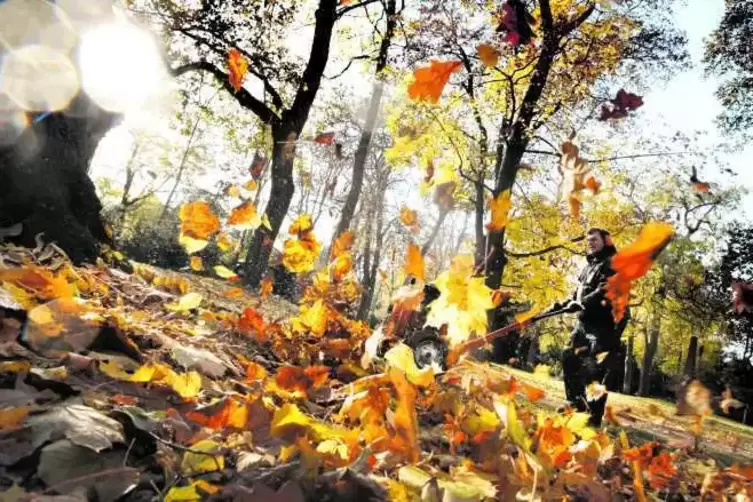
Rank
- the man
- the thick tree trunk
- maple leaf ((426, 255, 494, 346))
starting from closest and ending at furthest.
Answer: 1. maple leaf ((426, 255, 494, 346))
2. the thick tree trunk
3. the man

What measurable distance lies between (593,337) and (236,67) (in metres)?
8.61

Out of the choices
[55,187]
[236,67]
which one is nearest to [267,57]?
[236,67]

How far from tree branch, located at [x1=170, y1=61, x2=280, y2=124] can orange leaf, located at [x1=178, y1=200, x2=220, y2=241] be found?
6.87 m

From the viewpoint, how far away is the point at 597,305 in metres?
4.86

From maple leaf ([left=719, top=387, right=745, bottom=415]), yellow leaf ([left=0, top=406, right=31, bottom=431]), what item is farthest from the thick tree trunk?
maple leaf ([left=719, top=387, right=745, bottom=415])

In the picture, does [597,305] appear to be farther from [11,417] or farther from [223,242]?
[11,417]

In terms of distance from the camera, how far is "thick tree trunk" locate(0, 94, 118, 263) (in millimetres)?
2896

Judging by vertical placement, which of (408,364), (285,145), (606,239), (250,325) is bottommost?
(250,325)

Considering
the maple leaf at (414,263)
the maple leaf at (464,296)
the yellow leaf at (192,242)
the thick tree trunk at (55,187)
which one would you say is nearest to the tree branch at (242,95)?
the thick tree trunk at (55,187)

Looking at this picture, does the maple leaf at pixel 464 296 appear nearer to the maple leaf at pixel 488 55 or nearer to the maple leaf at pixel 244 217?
the maple leaf at pixel 244 217

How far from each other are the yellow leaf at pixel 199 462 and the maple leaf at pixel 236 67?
998 centimetres

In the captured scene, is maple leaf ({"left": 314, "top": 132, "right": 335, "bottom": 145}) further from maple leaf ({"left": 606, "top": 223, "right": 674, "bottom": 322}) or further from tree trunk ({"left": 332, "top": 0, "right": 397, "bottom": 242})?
maple leaf ({"left": 606, "top": 223, "right": 674, "bottom": 322})

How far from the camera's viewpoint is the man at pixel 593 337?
15.6 ft

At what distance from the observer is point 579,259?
15711mm
